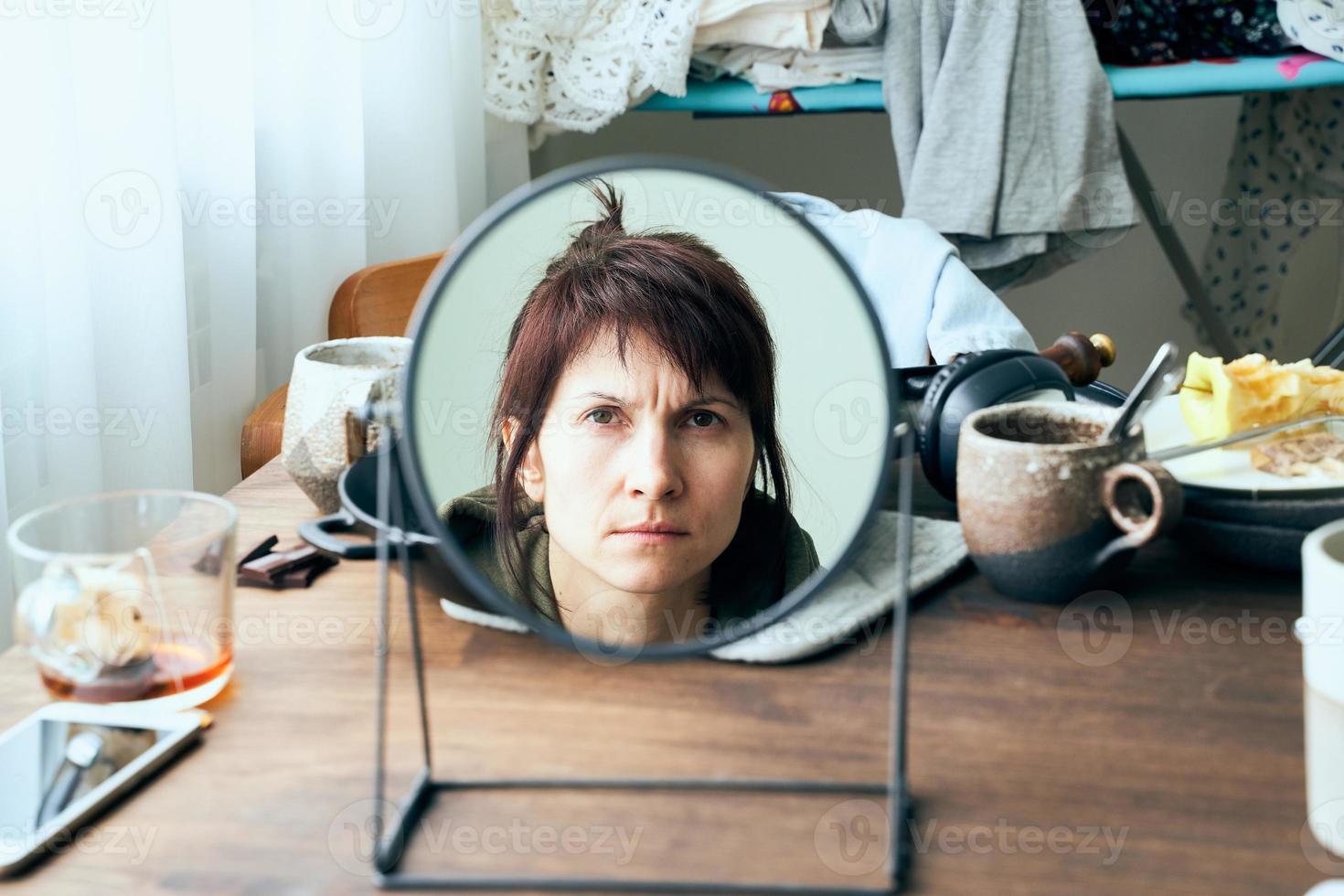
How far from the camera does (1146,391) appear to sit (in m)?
0.53

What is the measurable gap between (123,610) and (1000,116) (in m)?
1.26

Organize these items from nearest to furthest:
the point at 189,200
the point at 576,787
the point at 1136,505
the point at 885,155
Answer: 1. the point at 576,787
2. the point at 1136,505
3. the point at 189,200
4. the point at 885,155

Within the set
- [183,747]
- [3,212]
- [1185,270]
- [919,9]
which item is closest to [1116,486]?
[183,747]

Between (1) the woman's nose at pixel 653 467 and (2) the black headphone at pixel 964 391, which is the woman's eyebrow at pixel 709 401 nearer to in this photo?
(1) the woman's nose at pixel 653 467

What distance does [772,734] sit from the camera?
0.45 m

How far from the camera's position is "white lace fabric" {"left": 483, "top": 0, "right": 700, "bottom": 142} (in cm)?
146

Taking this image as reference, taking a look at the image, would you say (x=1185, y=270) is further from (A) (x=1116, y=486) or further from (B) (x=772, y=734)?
(B) (x=772, y=734)

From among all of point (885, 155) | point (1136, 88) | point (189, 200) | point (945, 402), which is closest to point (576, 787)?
point (945, 402)

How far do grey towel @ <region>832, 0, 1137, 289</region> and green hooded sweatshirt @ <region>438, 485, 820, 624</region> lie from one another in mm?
1078

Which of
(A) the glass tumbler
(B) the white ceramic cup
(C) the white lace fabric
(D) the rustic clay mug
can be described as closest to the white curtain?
(C) the white lace fabric

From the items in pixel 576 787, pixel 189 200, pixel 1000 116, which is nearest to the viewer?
pixel 576 787

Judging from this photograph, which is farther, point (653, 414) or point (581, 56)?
point (581, 56)

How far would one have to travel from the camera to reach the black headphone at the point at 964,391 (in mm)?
598

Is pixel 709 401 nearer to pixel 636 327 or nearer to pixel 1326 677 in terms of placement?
pixel 636 327
